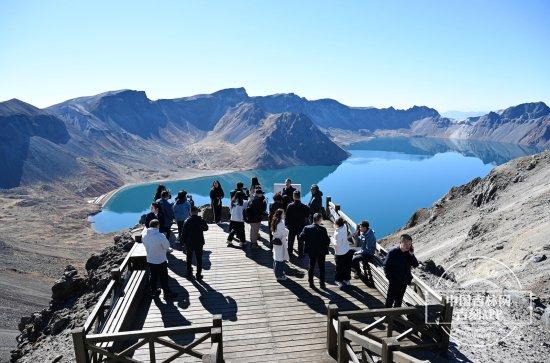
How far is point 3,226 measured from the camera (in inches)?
2992

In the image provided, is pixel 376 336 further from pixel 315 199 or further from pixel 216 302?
pixel 315 199

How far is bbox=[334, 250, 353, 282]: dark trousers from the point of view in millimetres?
10703

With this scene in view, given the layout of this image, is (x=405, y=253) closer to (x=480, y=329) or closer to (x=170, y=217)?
Result: (x=480, y=329)

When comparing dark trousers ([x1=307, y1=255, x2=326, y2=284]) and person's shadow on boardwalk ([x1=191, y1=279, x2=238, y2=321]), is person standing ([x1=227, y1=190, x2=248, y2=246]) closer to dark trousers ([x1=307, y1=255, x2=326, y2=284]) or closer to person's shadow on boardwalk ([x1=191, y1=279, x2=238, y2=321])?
person's shadow on boardwalk ([x1=191, y1=279, x2=238, y2=321])

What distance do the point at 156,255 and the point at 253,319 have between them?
2725 millimetres

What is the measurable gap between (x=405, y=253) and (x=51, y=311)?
16.0 m

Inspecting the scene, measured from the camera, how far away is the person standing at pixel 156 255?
9672mm

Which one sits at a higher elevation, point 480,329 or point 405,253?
point 405,253

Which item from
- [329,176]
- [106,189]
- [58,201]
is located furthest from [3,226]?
[329,176]

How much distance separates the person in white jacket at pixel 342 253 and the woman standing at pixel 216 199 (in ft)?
20.7

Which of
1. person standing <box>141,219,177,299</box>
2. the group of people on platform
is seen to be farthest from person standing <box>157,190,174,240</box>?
person standing <box>141,219,177,299</box>

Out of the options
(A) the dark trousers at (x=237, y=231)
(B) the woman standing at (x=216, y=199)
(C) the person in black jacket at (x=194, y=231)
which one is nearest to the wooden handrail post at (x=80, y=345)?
(C) the person in black jacket at (x=194, y=231)

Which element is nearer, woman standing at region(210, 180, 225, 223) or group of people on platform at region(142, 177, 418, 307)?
group of people on platform at region(142, 177, 418, 307)

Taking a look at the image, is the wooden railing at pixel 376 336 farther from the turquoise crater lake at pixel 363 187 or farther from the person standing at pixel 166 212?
the turquoise crater lake at pixel 363 187
